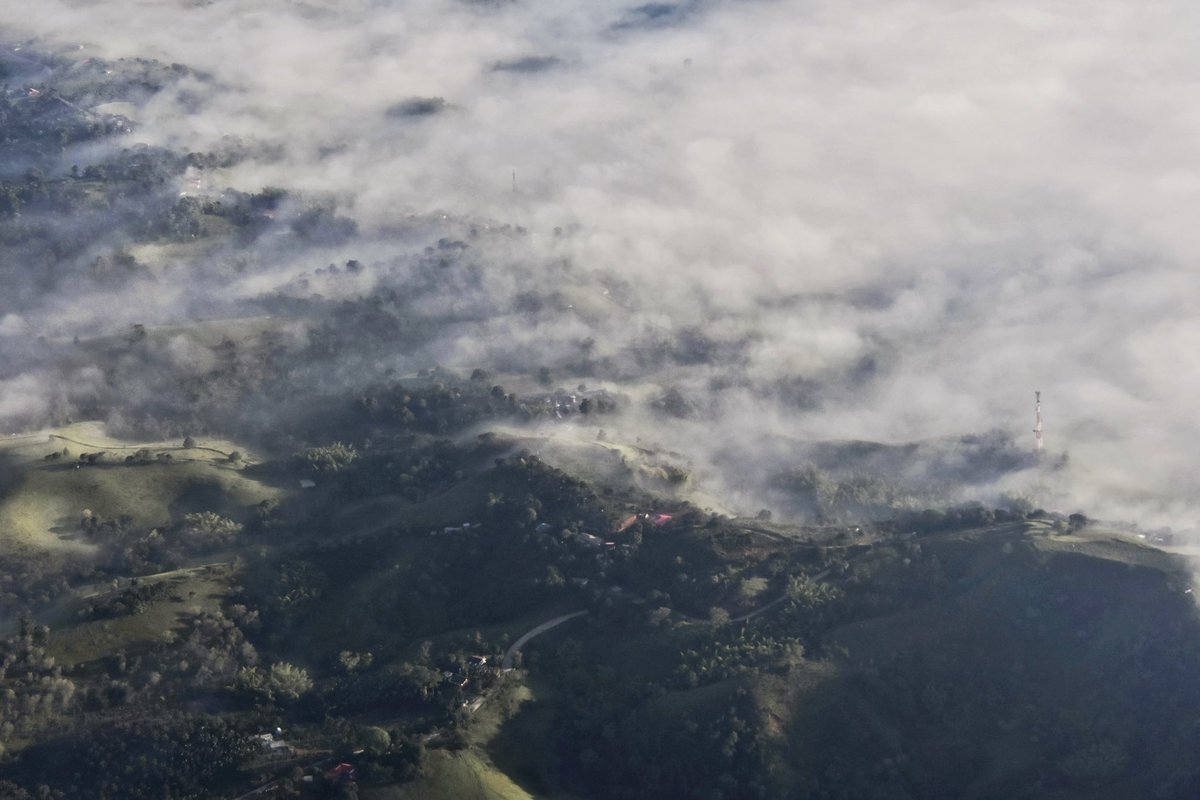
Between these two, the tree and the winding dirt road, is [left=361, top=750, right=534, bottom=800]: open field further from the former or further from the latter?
the winding dirt road

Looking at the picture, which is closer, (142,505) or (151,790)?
(151,790)

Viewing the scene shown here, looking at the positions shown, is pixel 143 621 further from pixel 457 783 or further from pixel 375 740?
pixel 457 783

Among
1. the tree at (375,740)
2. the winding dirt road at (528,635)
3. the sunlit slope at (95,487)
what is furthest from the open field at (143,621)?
the winding dirt road at (528,635)

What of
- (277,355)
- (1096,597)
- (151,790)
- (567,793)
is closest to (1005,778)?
(1096,597)

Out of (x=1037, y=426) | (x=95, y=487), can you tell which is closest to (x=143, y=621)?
(x=95, y=487)

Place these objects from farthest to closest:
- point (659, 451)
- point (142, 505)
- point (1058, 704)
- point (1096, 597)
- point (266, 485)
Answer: point (659, 451)
point (266, 485)
point (142, 505)
point (1096, 597)
point (1058, 704)

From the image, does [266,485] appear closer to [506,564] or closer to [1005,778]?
[506,564]

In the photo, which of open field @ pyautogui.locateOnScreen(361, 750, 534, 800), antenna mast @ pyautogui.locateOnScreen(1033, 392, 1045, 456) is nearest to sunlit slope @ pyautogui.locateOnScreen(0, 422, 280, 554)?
open field @ pyautogui.locateOnScreen(361, 750, 534, 800)
